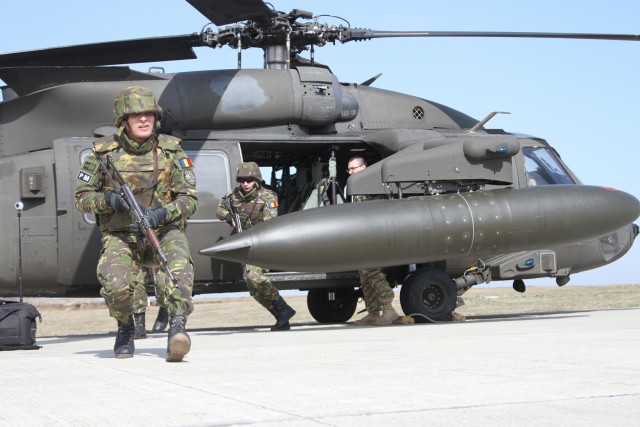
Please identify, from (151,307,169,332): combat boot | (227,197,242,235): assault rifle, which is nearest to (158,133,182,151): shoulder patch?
(227,197,242,235): assault rifle

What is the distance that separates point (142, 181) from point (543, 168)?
239 inches

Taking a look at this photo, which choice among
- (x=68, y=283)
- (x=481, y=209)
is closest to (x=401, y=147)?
(x=481, y=209)

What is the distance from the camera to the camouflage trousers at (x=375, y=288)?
9.80 metres

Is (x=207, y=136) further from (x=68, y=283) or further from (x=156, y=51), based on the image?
(x=68, y=283)

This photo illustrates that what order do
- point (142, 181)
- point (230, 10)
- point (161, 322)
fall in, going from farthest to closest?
point (161, 322)
point (230, 10)
point (142, 181)

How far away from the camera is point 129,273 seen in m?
6.04

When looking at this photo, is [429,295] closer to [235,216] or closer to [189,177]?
[235,216]

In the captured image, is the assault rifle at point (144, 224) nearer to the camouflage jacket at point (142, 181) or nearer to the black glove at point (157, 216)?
the black glove at point (157, 216)

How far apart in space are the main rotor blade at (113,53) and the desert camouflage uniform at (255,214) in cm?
172

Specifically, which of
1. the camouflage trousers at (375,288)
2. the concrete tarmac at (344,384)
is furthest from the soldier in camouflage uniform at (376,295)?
the concrete tarmac at (344,384)

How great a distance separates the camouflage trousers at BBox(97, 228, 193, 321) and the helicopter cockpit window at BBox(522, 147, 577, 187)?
576cm

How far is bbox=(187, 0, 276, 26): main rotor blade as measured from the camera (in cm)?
857

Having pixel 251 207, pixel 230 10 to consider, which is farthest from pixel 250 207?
pixel 230 10

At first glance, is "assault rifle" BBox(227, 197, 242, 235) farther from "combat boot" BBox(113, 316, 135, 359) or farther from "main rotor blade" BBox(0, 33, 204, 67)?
"combat boot" BBox(113, 316, 135, 359)
